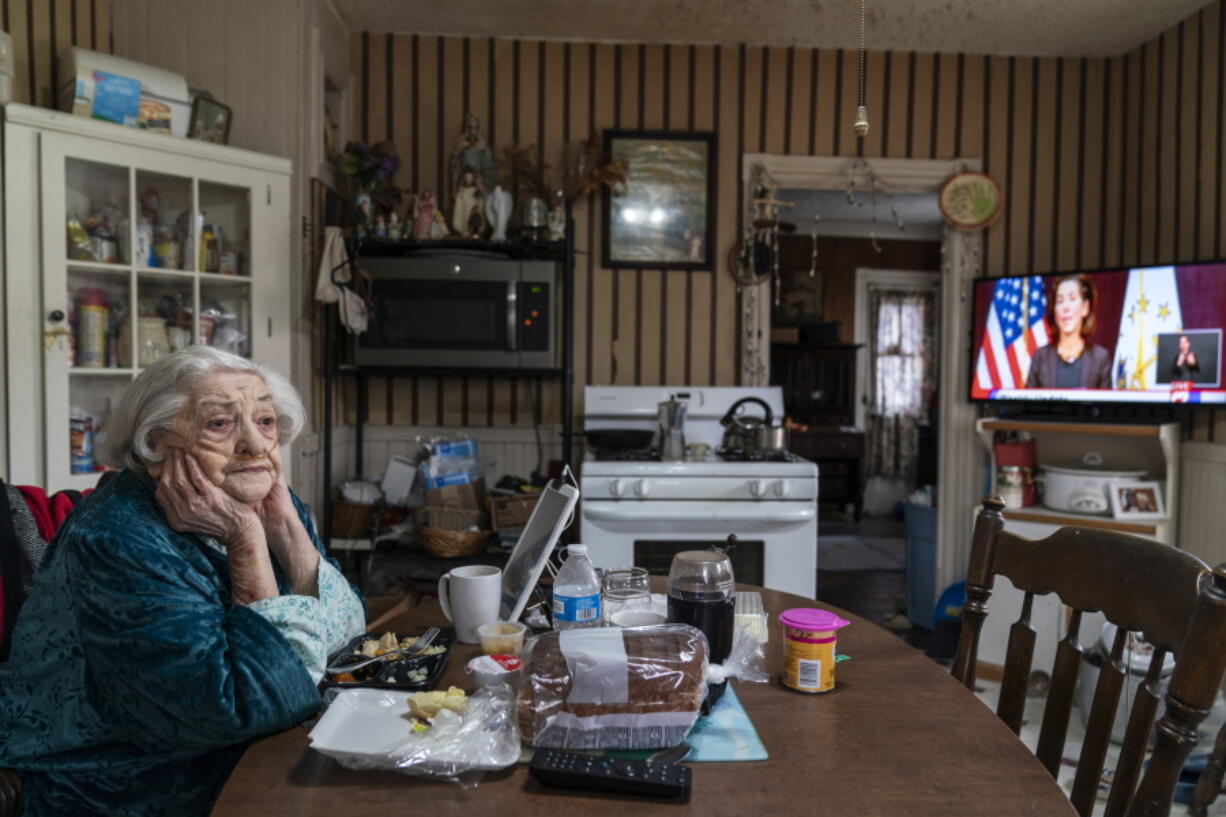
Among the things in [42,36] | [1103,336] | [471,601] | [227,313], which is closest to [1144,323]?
[1103,336]

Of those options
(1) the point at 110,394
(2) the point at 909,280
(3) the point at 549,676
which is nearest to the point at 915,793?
(3) the point at 549,676

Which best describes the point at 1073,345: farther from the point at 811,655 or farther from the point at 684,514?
the point at 811,655

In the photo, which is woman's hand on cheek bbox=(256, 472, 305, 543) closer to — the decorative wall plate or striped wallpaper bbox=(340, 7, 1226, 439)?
striped wallpaper bbox=(340, 7, 1226, 439)

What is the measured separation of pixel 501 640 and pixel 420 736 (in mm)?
281

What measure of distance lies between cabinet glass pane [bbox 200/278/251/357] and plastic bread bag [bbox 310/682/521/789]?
6.70 feet

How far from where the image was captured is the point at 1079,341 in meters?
3.19

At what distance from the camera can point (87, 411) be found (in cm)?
246

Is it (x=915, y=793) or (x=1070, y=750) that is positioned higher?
(x=915, y=793)

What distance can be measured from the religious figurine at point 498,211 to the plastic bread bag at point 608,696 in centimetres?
251

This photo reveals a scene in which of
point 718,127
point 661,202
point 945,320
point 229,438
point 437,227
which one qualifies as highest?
point 718,127

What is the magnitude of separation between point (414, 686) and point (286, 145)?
98.7 inches

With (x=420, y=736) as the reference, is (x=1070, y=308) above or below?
above

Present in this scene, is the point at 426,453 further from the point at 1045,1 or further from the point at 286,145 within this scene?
the point at 1045,1

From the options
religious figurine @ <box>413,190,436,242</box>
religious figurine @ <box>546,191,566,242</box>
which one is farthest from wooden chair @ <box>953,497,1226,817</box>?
religious figurine @ <box>413,190,436,242</box>
